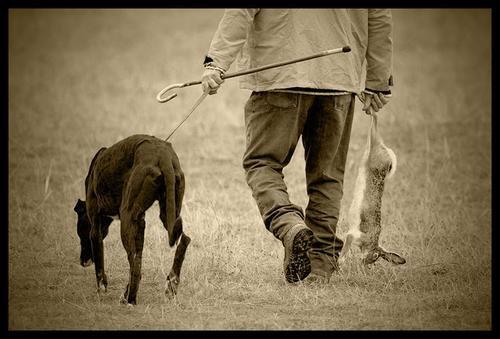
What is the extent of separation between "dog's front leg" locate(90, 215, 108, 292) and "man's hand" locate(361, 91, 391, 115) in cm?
189

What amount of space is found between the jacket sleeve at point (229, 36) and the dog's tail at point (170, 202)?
2.40 ft

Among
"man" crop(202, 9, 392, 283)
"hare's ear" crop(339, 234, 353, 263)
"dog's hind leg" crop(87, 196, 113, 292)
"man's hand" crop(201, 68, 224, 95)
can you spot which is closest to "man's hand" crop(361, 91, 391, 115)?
"man" crop(202, 9, 392, 283)

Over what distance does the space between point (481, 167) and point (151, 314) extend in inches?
209

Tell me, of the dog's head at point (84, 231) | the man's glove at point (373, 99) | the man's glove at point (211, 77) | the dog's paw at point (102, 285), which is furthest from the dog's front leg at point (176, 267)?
the man's glove at point (373, 99)

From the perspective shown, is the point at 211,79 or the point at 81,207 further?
the point at 81,207

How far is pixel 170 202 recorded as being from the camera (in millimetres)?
4508

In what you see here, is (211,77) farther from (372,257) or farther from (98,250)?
(372,257)

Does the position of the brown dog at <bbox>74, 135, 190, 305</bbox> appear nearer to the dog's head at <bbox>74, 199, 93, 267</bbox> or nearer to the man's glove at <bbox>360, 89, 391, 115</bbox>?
the dog's head at <bbox>74, 199, 93, 267</bbox>

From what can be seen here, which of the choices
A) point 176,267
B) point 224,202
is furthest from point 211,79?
point 224,202

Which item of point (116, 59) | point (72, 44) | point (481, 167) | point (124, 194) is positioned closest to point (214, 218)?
point (124, 194)

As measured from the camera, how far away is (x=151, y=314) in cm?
455

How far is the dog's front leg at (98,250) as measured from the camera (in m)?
4.95

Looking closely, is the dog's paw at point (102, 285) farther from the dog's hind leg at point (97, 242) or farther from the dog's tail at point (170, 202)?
the dog's tail at point (170, 202)

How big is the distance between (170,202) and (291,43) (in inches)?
48.6
